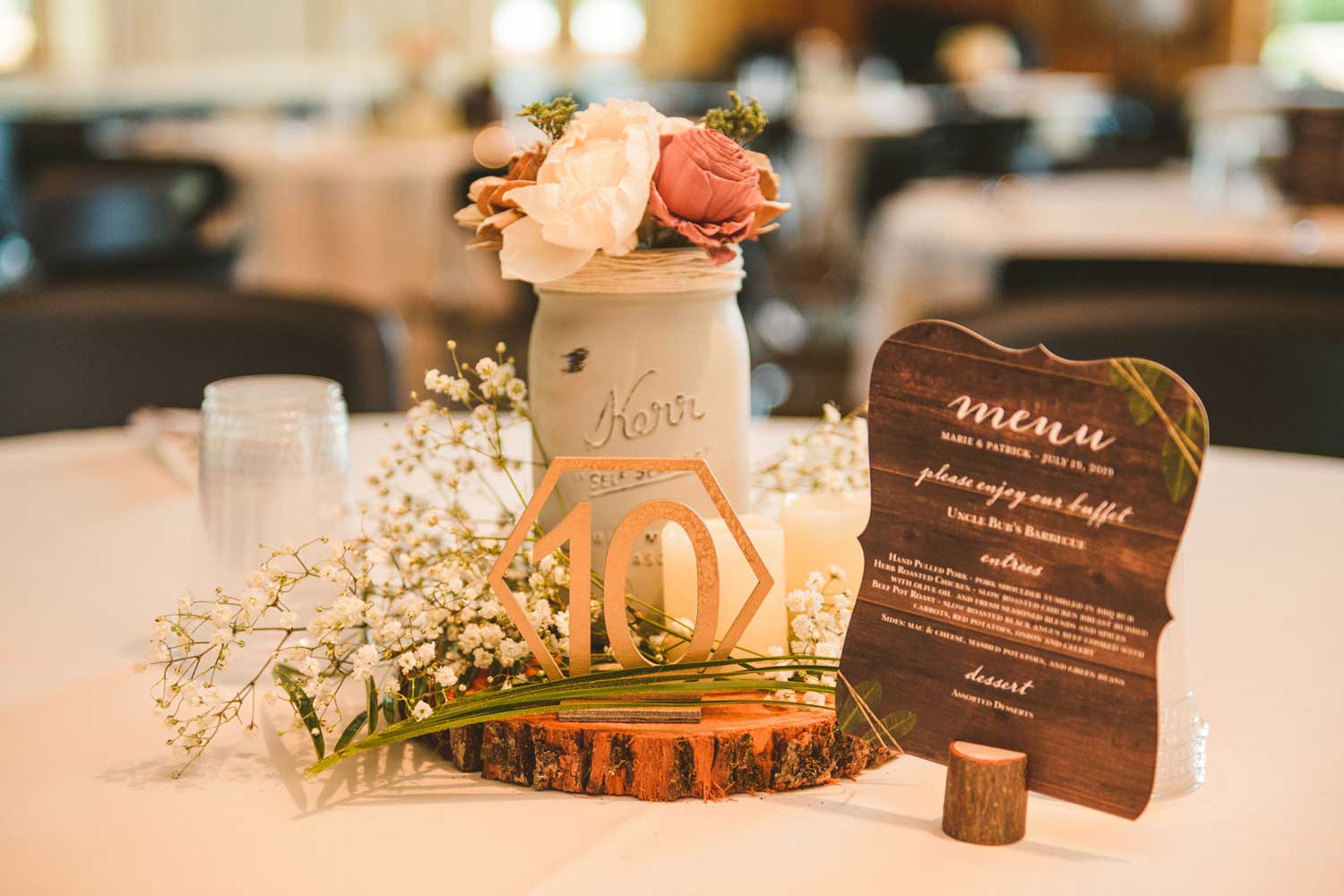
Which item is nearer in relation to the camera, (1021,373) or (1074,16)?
(1021,373)

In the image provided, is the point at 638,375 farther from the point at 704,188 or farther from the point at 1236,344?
the point at 1236,344

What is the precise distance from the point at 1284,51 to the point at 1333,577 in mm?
10563

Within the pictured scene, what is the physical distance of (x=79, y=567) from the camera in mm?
1201

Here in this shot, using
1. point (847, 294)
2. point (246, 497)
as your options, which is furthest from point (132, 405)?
point (847, 294)

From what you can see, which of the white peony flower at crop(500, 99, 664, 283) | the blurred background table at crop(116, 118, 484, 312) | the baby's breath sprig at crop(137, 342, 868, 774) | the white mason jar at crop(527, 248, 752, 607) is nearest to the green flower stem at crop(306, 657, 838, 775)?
the baby's breath sprig at crop(137, 342, 868, 774)

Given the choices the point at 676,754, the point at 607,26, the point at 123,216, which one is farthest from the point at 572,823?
the point at 607,26

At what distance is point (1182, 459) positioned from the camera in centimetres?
64

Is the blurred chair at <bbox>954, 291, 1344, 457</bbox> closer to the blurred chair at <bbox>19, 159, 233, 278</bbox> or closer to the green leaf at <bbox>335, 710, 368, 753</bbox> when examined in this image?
the green leaf at <bbox>335, 710, 368, 753</bbox>

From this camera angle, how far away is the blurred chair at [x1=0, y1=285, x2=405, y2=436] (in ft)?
6.20

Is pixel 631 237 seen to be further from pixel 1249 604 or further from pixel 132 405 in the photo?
pixel 132 405

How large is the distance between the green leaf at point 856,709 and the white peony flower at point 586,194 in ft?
0.95

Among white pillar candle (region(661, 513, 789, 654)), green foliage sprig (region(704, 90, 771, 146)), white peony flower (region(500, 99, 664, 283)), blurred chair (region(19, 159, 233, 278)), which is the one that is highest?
green foliage sprig (region(704, 90, 771, 146))

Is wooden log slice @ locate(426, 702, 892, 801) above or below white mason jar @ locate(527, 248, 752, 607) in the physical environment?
below

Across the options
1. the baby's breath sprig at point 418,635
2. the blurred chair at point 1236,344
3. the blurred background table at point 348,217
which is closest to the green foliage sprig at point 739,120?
the baby's breath sprig at point 418,635
